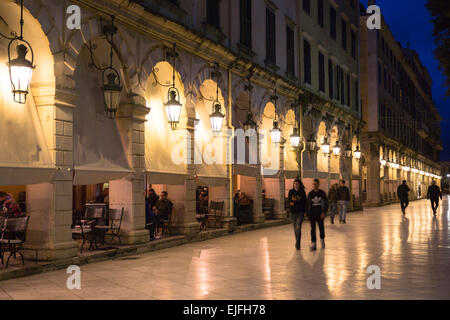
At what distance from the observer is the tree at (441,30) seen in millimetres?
15820

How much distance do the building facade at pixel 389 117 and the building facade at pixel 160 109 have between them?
15.6 metres

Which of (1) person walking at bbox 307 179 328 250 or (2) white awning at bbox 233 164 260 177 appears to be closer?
(1) person walking at bbox 307 179 328 250

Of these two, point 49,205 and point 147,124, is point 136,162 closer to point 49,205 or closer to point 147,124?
point 147,124

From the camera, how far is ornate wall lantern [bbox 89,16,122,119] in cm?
1211

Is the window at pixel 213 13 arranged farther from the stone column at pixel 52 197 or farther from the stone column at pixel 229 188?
the stone column at pixel 52 197

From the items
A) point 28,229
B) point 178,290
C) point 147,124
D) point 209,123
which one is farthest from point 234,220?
point 178,290

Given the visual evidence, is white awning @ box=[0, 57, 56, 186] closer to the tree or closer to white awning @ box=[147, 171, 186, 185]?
white awning @ box=[147, 171, 186, 185]

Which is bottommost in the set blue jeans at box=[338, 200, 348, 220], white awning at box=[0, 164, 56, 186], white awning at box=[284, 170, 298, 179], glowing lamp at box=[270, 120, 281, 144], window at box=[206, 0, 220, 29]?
blue jeans at box=[338, 200, 348, 220]

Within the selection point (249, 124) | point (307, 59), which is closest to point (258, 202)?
point (249, 124)

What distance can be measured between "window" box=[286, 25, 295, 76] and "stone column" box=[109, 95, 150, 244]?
13111 millimetres

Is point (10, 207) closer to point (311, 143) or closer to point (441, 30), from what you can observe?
point (441, 30)

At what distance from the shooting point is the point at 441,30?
16.3 m

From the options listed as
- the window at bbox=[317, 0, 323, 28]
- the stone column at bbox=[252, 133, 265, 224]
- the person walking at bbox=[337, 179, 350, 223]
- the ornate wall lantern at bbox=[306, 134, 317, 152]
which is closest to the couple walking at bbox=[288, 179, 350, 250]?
the stone column at bbox=[252, 133, 265, 224]

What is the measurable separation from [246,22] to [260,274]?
1306 centimetres
